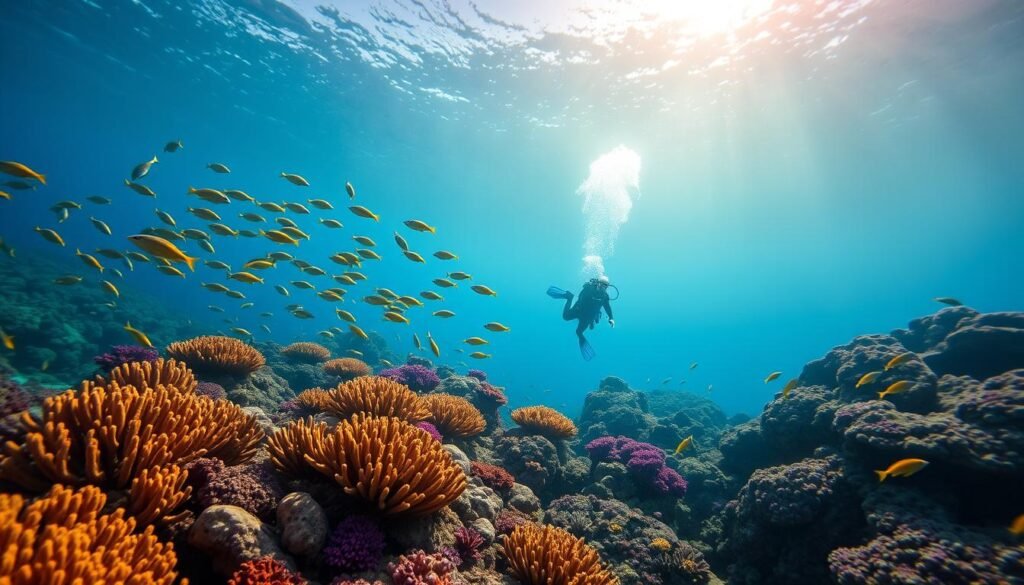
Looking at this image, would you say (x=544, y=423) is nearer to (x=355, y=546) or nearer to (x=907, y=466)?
(x=907, y=466)

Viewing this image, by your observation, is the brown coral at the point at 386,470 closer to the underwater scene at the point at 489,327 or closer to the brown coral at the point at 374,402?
the underwater scene at the point at 489,327

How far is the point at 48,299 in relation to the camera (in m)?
19.3

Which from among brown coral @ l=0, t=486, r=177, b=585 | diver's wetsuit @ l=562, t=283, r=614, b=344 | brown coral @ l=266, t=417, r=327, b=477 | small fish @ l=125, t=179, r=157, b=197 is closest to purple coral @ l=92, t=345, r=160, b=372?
small fish @ l=125, t=179, r=157, b=197

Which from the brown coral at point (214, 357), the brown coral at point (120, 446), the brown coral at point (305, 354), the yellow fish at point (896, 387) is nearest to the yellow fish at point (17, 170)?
the brown coral at point (214, 357)

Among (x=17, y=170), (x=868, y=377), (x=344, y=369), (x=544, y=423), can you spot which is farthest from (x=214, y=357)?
(x=868, y=377)

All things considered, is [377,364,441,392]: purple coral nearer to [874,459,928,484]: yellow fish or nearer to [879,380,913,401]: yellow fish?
[874,459,928,484]: yellow fish

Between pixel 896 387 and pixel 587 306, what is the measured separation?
8027 millimetres

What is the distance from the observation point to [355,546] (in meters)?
2.96

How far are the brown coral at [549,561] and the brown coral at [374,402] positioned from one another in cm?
234

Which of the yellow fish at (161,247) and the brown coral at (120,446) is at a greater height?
the yellow fish at (161,247)

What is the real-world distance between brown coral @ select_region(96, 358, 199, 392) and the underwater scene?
41 mm

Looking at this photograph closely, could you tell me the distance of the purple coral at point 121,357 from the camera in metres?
6.80

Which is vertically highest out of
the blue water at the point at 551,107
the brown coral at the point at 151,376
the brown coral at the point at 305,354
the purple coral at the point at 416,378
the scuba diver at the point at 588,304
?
the blue water at the point at 551,107

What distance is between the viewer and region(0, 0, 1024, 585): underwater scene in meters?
2.98
